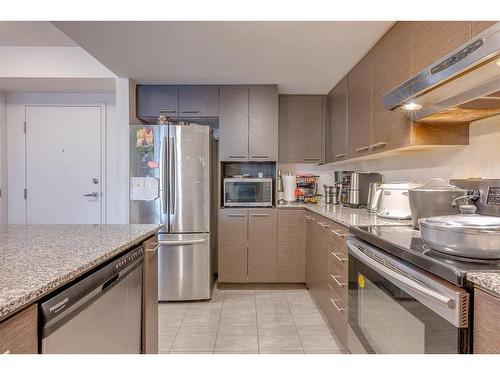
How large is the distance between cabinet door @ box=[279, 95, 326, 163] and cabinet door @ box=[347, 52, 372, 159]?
2.44ft

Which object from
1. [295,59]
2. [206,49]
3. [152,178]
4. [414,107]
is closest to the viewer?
[414,107]

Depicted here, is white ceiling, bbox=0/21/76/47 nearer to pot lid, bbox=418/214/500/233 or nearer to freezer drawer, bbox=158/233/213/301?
freezer drawer, bbox=158/233/213/301

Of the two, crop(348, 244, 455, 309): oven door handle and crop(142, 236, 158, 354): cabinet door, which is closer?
crop(348, 244, 455, 309): oven door handle

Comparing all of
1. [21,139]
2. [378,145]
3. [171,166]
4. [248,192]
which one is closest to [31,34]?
[21,139]

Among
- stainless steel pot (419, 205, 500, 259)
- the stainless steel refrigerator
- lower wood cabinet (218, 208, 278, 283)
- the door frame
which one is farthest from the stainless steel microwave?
stainless steel pot (419, 205, 500, 259)

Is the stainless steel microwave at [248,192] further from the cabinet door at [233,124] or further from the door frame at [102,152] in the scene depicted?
the door frame at [102,152]

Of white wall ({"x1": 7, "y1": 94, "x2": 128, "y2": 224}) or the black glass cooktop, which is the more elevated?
white wall ({"x1": 7, "y1": 94, "x2": 128, "y2": 224})

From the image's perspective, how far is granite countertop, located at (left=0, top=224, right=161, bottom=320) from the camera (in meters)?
0.72

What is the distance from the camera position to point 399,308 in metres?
1.19

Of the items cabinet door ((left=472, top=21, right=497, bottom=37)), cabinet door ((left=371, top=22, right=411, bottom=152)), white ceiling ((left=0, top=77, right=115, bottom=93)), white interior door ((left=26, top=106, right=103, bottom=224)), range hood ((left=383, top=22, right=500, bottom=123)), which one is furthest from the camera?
white interior door ((left=26, top=106, right=103, bottom=224))
